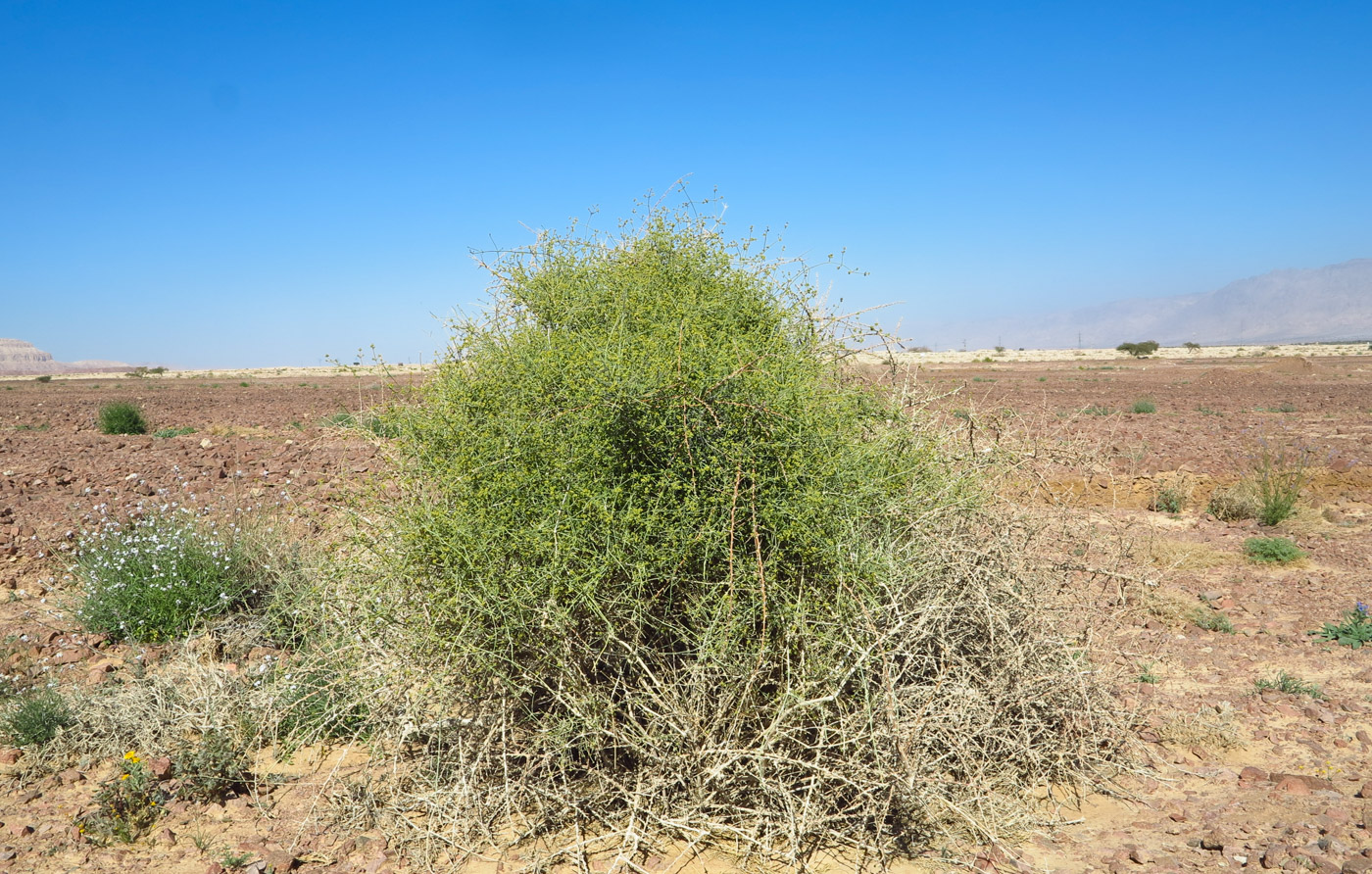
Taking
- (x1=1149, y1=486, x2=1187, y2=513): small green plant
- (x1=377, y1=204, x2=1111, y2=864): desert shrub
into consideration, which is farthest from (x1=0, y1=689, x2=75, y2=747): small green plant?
(x1=1149, y1=486, x2=1187, y2=513): small green plant

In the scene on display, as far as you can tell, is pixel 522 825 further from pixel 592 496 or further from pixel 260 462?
pixel 260 462

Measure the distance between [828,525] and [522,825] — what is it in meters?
1.82

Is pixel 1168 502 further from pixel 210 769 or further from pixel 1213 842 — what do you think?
pixel 210 769

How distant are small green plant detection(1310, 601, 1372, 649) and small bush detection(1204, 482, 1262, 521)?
3.19 m

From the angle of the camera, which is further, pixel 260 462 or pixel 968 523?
pixel 260 462

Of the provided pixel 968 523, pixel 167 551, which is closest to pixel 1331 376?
pixel 968 523

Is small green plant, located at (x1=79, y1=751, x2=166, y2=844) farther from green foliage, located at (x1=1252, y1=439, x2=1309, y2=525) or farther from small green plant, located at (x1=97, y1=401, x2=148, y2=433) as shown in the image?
small green plant, located at (x1=97, y1=401, x2=148, y2=433)

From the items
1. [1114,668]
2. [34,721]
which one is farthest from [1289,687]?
[34,721]

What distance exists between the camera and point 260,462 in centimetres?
1149

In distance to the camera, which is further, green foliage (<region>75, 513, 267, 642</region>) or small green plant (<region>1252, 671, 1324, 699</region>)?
green foliage (<region>75, 513, 267, 642</region>)

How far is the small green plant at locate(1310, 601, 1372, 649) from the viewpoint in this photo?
5758 millimetres

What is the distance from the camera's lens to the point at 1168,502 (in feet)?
32.4

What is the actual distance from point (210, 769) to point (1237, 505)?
31.8ft

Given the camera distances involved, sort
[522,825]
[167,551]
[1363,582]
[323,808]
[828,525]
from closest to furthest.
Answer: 1. [828,525]
2. [522,825]
3. [323,808]
4. [167,551]
5. [1363,582]
